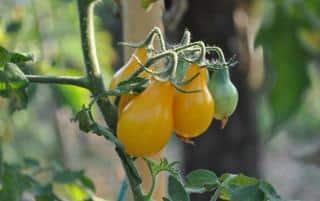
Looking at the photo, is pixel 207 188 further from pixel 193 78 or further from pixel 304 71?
pixel 304 71

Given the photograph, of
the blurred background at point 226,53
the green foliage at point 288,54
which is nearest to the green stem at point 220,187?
the blurred background at point 226,53

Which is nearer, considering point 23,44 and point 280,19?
point 280,19

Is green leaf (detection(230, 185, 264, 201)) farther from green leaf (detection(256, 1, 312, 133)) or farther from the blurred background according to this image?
green leaf (detection(256, 1, 312, 133))

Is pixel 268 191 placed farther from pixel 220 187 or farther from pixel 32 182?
pixel 32 182

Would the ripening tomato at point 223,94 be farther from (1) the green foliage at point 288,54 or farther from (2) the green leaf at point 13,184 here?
(1) the green foliage at point 288,54

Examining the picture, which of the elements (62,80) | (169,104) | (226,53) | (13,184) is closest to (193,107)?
(169,104)

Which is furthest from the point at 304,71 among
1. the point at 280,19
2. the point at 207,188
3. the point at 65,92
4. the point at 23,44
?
the point at 207,188

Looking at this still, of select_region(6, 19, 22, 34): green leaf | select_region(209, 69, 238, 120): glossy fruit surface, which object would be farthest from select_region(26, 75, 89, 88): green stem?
select_region(6, 19, 22, 34): green leaf
